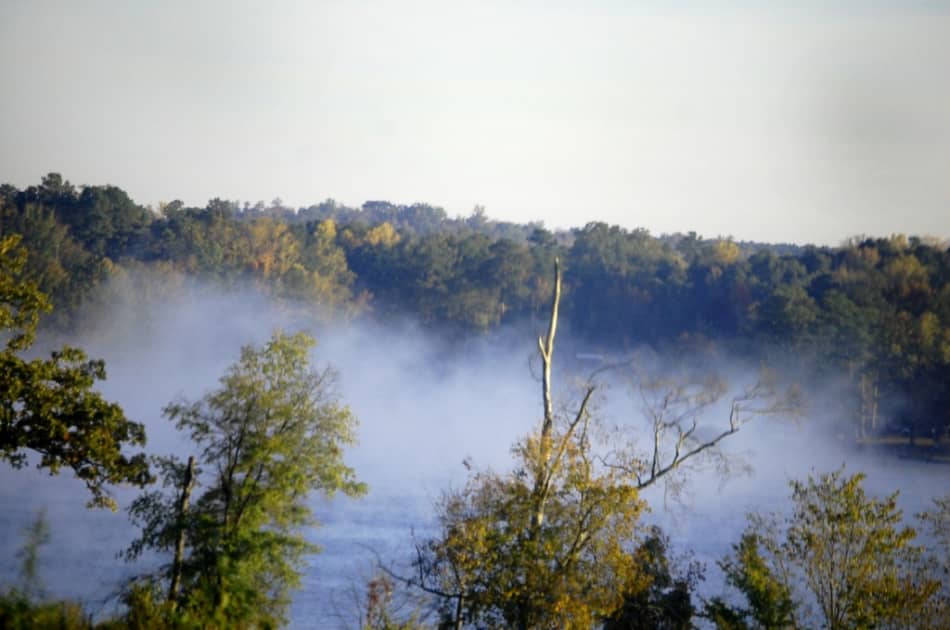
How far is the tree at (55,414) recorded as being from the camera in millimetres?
14406

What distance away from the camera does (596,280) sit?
64.8 metres

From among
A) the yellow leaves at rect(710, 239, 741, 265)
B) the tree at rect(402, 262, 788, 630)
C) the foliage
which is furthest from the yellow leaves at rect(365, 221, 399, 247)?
the tree at rect(402, 262, 788, 630)

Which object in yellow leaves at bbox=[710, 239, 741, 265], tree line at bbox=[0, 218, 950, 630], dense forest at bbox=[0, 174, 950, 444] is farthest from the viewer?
yellow leaves at bbox=[710, 239, 741, 265]

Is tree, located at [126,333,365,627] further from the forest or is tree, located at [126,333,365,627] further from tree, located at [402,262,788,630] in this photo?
tree, located at [402,262,788,630]

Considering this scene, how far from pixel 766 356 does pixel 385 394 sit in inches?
878

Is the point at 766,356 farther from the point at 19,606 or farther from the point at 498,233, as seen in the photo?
the point at 498,233

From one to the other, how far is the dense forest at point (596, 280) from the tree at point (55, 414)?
34.6 meters

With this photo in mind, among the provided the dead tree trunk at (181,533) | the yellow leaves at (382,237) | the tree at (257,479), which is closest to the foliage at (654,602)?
the tree at (257,479)

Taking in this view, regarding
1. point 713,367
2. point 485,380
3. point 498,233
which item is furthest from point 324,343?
point 498,233

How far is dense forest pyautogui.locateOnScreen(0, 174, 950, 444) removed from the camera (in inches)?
1820

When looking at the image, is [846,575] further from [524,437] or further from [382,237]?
[382,237]

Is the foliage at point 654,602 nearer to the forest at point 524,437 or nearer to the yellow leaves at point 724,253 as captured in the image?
the forest at point 524,437

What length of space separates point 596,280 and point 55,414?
51.9 metres

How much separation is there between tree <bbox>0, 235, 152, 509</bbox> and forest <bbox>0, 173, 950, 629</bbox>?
37 mm
